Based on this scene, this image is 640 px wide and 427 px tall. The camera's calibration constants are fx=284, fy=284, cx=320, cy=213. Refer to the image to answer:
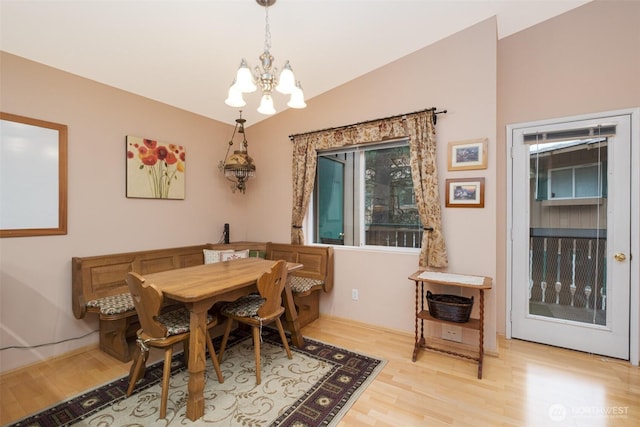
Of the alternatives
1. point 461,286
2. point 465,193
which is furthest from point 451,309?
point 465,193

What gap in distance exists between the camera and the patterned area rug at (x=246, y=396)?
1.79m

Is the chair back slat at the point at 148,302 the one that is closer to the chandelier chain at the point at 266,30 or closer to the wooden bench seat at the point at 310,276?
the wooden bench seat at the point at 310,276

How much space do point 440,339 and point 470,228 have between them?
3.82 feet

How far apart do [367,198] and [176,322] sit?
234cm

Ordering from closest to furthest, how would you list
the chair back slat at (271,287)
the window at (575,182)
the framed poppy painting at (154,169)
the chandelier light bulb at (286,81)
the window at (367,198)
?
the chandelier light bulb at (286,81) < the chair back slat at (271,287) < the window at (575,182) < the framed poppy painting at (154,169) < the window at (367,198)

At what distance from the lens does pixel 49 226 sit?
2.44 meters

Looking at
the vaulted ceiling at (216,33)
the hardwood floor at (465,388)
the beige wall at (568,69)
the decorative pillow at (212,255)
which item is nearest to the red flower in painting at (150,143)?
the vaulted ceiling at (216,33)

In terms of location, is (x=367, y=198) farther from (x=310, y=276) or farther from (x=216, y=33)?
(x=216, y=33)

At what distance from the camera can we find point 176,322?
2.01 meters

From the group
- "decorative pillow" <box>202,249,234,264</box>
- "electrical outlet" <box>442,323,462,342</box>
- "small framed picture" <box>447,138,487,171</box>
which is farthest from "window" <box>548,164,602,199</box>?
"decorative pillow" <box>202,249,234,264</box>

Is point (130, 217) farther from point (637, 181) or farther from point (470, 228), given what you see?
point (637, 181)

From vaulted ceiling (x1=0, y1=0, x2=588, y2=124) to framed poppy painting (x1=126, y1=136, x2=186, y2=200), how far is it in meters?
0.55

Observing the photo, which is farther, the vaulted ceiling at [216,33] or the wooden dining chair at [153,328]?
the vaulted ceiling at [216,33]

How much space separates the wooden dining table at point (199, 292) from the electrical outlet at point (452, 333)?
1.92 m
